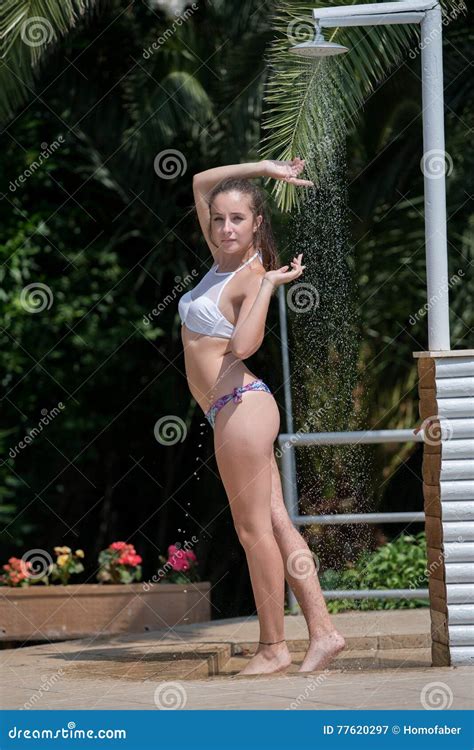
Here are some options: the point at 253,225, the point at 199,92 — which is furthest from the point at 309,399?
the point at 253,225

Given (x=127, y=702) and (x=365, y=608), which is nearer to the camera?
(x=127, y=702)

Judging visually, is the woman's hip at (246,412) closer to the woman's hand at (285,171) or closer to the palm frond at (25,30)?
the woman's hand at (285,171)

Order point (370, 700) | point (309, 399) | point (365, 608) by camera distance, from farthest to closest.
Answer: point (309, 399) < point (365, 608) < point (370, 700)

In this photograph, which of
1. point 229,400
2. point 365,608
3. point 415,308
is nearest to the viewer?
point 229,400

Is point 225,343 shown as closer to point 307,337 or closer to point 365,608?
point 365,608

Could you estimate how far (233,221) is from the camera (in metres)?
5.54

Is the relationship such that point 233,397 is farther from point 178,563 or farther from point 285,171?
point 178,563

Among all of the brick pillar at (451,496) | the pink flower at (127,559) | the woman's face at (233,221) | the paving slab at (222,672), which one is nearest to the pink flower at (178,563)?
the pink flower at (127,559)

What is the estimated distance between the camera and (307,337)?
359 inches

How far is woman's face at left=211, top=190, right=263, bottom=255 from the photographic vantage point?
5.52m

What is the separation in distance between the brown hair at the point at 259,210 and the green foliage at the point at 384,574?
3.04 meters

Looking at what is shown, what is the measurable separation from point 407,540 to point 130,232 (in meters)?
4.68

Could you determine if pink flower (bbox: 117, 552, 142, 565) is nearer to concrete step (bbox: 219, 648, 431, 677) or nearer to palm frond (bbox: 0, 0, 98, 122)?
concrete step (bbox: 219, 648, 431, 677)

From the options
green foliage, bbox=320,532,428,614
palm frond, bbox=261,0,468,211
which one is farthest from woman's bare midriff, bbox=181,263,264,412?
green foliage, bbox=320,532,428,614
